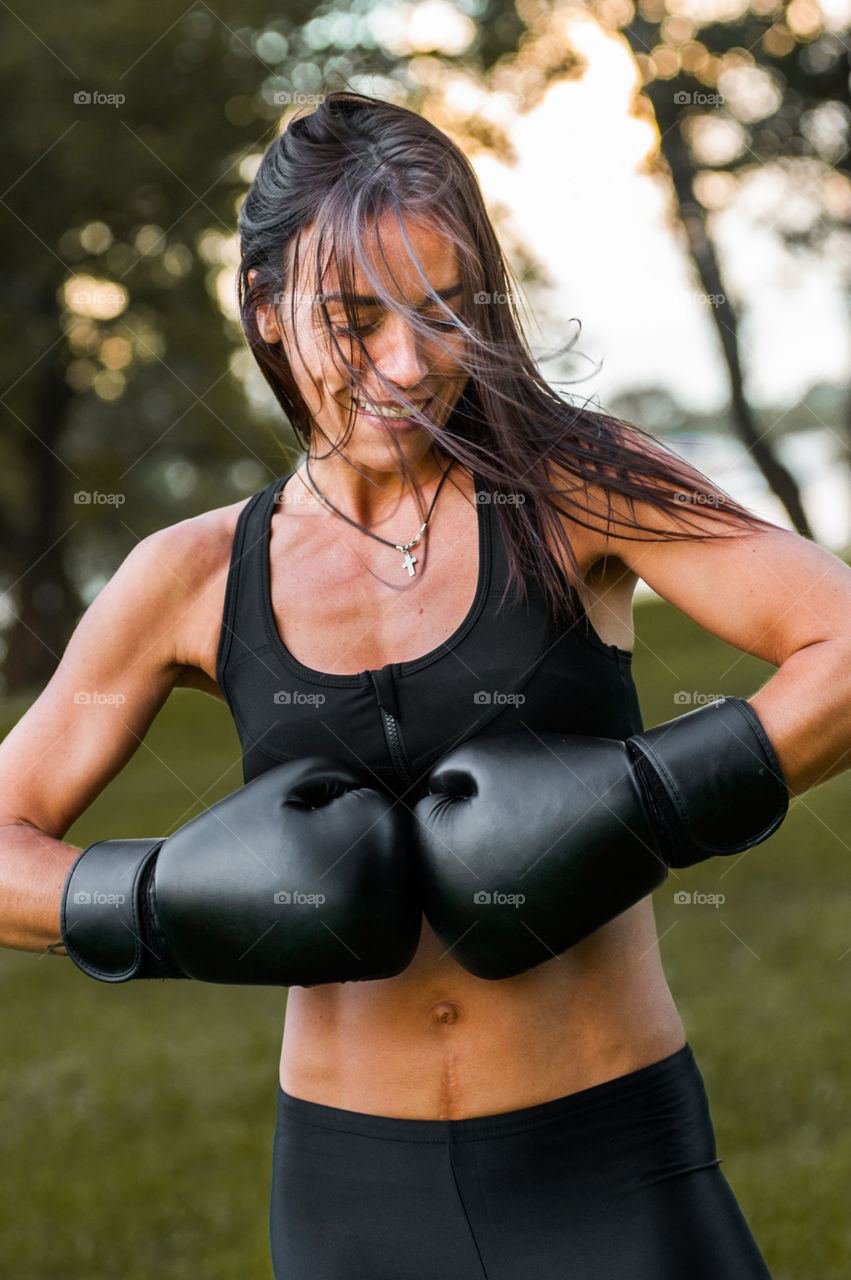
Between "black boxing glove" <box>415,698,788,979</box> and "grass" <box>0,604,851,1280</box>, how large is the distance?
1.93 metres

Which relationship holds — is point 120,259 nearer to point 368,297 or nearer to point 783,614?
point 368,297

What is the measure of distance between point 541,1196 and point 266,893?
1.33 ft

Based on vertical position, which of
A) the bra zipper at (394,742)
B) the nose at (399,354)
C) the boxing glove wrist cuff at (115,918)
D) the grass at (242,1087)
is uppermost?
the nose at (399,354)

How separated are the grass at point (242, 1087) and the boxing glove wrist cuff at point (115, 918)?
2.01 metres

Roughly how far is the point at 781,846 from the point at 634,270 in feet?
10.4

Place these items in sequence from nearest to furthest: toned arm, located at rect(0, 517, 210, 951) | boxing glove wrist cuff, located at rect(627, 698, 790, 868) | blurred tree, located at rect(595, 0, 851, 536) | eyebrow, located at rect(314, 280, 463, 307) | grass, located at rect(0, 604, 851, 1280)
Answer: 1. boxing glove wrist cuff, located at rect(627, 698, 790, 868)
2. eyebrow, located at rect(314, 280, 463, 307)
3. toned arm, located at rect(0, 517, 210, 951)
4. blurred tree, located at rect(595, 0, 851, 536)
5. grass, located at rect(0, 604, 851, 1280)

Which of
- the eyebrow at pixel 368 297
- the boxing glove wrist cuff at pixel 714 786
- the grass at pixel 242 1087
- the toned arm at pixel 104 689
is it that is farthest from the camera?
the grass at pixel 242 1087

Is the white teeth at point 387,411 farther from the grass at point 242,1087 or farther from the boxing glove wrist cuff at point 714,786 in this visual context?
the grass at point 242,1087

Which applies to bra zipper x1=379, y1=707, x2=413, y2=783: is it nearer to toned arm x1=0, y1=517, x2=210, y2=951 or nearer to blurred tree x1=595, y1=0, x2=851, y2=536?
toned arm x1=0, y1=517, x2=210, y2=951

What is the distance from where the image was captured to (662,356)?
→ 4.15 m

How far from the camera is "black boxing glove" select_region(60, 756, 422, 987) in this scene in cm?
118

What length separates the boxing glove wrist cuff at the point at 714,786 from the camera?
1.16 metres

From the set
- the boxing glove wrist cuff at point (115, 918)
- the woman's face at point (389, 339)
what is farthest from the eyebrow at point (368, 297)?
the boxing glove wrist cuff at point (115, 918)

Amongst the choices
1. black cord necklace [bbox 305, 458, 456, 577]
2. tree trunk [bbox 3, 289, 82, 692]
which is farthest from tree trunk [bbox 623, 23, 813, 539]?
tree trunk [bbox 3, 289, 82, 692]
